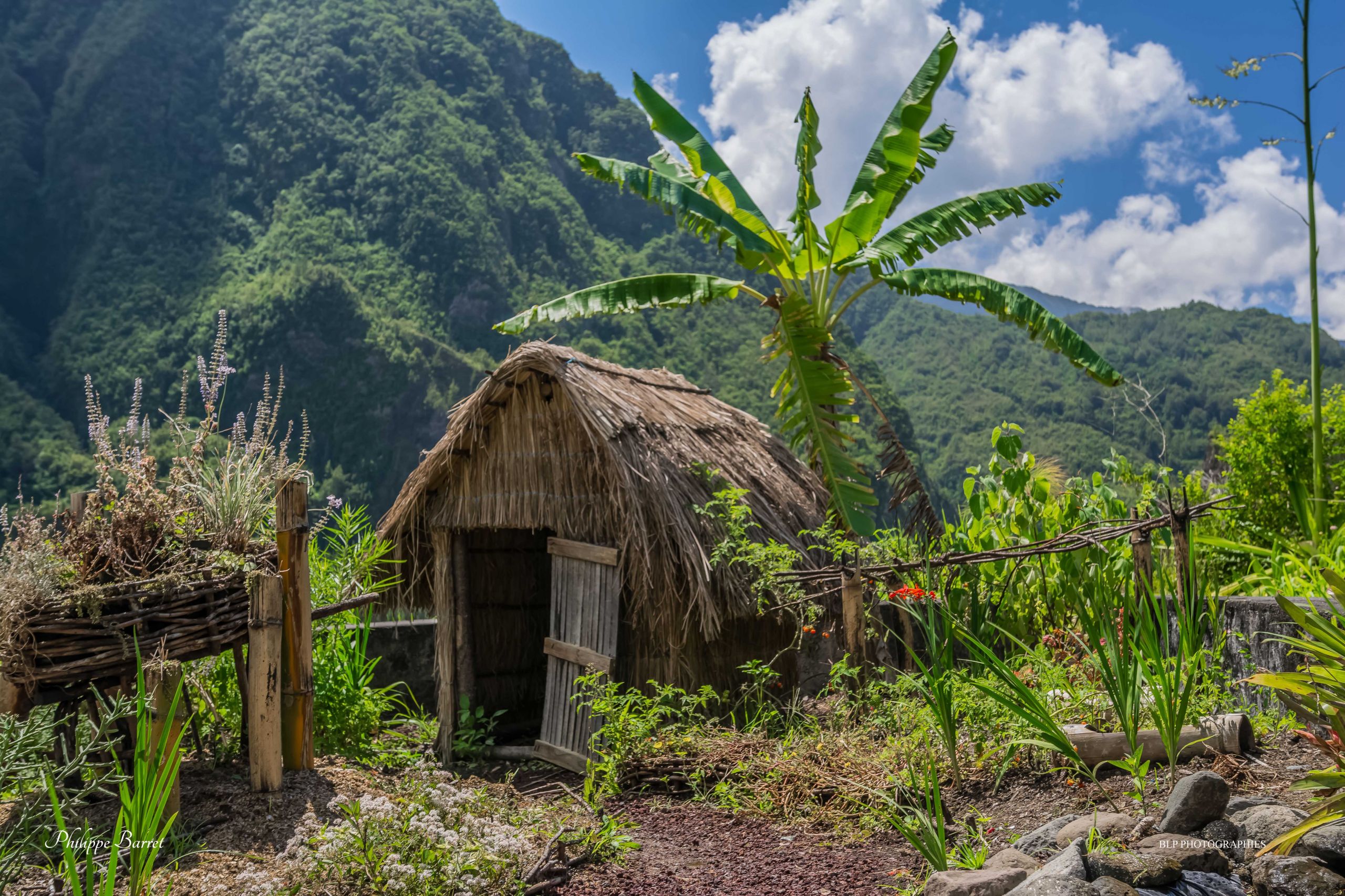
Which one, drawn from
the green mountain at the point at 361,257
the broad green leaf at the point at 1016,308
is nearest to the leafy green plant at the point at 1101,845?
the broad green leaf at the point at 1016,308

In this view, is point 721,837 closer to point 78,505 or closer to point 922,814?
point 922,814

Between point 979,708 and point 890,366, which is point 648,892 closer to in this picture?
point 979,708

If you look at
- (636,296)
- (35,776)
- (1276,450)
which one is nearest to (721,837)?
(35,776)

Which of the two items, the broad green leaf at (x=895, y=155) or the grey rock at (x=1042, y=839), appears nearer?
the grey rock at (x=1042, y=839)

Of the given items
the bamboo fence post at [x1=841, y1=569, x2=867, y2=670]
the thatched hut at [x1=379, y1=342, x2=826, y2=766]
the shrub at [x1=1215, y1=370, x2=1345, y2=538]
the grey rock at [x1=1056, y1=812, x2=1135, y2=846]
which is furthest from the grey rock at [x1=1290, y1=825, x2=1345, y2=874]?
the shrub at [x1=1215, y1=370, x2=1345, y2=538]

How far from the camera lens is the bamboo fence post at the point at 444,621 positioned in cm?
680

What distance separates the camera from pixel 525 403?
21.1 ft

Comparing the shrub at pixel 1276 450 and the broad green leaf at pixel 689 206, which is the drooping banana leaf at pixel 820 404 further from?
the shrub at pixel 1276 450

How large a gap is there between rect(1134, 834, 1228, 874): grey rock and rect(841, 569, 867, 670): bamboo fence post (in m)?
1.76

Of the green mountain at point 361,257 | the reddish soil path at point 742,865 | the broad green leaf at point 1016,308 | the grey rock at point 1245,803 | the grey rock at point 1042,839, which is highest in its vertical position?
the green mountain at point 361,257

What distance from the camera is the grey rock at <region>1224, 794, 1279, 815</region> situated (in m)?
2.98

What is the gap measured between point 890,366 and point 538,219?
1759 cm

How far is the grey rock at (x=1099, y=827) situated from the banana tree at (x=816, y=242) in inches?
150

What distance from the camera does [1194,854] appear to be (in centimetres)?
264
